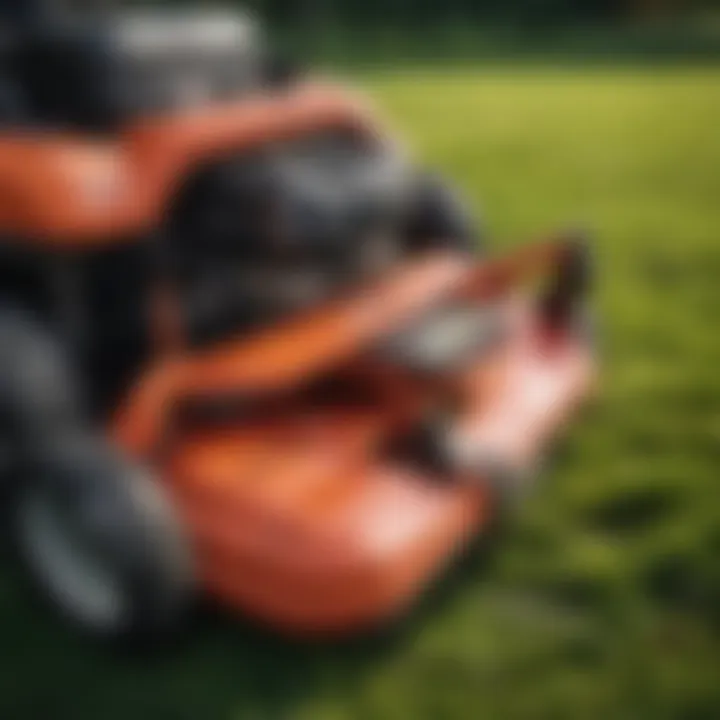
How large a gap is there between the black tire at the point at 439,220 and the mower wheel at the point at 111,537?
0.90 ft

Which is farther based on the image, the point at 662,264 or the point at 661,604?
Answer: the point at 662,264

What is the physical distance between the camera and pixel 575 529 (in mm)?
694

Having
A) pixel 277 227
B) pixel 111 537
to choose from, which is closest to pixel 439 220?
pixel 277 227

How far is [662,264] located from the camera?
77cm

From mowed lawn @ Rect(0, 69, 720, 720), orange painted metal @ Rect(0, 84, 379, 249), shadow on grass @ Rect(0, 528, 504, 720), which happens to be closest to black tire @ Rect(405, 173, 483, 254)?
mowed lawn @ Rect(0, 69, 720, 720)

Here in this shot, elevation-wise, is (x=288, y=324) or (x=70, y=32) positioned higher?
(x=70, y=32)

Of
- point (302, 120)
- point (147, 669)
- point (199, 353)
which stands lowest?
point (147, 669)

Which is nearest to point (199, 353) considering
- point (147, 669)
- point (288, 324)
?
point (288, 324)

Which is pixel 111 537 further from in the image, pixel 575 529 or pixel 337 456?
pixel 575 529

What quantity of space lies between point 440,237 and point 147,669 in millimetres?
333

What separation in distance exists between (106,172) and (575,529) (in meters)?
0.30

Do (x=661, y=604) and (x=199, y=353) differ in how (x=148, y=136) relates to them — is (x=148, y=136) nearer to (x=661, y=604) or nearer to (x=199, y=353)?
(x=199, y=353)

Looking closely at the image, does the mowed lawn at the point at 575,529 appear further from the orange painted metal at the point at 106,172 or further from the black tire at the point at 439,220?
the orange painted metal at the point at 106,172

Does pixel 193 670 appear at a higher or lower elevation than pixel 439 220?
lower
